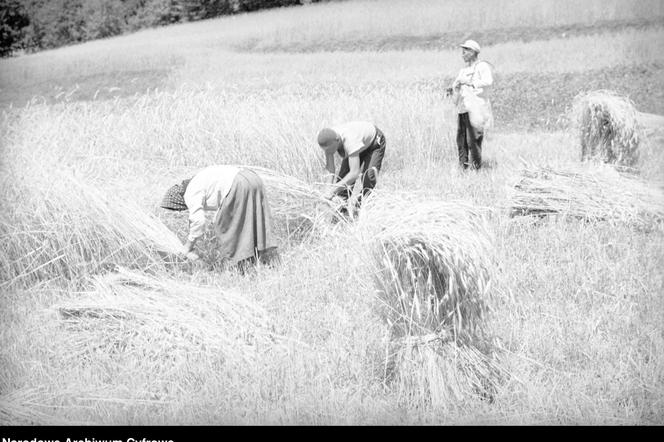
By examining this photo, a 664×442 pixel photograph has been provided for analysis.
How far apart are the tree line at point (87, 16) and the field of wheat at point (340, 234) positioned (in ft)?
0.46

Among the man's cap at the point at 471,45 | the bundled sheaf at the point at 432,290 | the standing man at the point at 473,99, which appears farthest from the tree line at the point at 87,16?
the bundled sheaf at the point at 432,290

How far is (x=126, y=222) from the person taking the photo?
3.64 metres

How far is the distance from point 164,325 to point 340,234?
865 mm

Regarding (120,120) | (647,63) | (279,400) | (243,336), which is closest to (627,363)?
(279,400)

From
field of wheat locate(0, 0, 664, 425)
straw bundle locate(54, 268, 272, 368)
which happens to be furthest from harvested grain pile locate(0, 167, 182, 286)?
straw bundle locate(54, 268, 272, 368)

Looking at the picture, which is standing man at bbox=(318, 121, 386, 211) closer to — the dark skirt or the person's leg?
the dark skirt

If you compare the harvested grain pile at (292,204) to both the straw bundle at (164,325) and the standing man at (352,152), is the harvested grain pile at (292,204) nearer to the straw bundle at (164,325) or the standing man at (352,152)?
the standing man at (352,152)

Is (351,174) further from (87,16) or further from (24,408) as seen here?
(24,408)

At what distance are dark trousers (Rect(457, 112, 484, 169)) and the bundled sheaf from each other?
10.4ft

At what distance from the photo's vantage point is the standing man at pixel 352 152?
3.95 meters

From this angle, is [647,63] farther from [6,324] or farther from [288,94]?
[6,324]

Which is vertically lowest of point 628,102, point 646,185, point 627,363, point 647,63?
point 627,363

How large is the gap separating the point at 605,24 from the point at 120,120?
3.85 meters

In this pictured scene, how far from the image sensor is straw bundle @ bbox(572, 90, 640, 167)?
4559 millimetres
